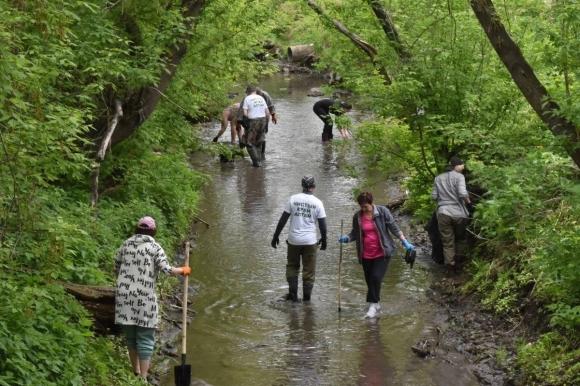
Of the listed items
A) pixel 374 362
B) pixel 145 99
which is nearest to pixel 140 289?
pixel 374 362

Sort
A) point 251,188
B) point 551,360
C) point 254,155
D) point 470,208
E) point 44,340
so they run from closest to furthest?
point 44,340 → point 551,360 → point 470,208 → point 251,188 → point 254,155

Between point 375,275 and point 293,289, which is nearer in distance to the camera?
point 375,275

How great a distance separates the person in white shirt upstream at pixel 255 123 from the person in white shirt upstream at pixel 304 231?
852 cm

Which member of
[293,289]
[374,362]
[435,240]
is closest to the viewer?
[374,362]

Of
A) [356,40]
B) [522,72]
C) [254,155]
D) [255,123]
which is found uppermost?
[356,40]

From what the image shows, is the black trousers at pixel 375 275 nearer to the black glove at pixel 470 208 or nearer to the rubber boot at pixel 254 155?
the black glove at pixel 470 208

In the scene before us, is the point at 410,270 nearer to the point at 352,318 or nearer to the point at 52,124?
the point at 352,318

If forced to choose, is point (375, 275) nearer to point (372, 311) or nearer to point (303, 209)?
point (372, 311)

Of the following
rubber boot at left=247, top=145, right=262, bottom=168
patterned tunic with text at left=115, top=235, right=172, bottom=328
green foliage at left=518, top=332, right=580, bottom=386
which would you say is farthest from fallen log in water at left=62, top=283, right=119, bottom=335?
rubber boot at left=247, top=145, right=262, bottom=168

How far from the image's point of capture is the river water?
10156mm

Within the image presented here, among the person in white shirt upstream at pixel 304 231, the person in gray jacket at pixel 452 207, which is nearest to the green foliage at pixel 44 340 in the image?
the person in white shirt upstream at pixel 304 231

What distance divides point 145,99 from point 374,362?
5110 mm

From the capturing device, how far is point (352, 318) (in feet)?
39.4

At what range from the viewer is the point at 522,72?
8.93 metres
